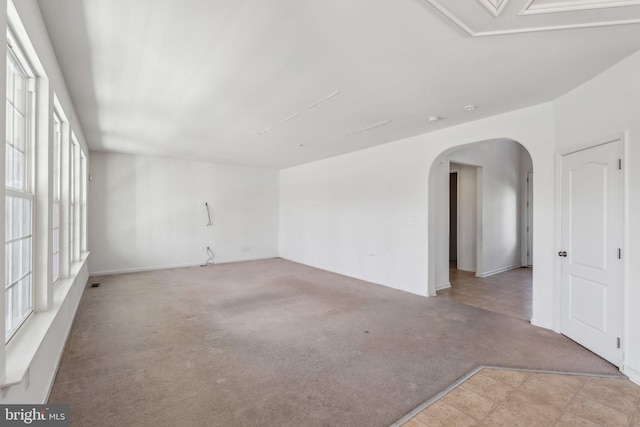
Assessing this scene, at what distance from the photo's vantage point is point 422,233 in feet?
→ 15.8

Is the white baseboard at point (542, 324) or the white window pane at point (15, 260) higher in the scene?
the white window pane at point (15, 260)

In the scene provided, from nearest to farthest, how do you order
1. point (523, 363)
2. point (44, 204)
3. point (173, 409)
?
1. point (173, 409)
2. point (44, 204)
3. point (523, 363)

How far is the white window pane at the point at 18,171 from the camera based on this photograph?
202 cm

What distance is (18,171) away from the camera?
2074mm

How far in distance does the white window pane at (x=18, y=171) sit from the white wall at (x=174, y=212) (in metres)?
4.88

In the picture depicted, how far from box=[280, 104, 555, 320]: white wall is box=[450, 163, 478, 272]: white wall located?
58.2 inches

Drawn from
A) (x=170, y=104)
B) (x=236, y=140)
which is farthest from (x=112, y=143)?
(x=170, y=104)

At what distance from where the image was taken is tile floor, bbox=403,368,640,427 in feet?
6.36

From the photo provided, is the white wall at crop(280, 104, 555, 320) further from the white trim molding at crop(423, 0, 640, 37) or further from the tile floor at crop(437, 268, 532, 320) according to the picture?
the white trim molding at crop(423, 0, 640, 37)

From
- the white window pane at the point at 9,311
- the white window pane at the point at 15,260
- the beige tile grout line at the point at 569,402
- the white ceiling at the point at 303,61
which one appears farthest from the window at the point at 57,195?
the beige tile grout line at the point at 569,402

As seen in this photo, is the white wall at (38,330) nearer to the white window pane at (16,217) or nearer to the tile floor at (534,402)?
the white window pane at (16,217)

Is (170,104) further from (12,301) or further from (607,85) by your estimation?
(607,85)

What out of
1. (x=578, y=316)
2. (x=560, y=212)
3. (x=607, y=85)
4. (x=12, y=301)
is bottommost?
(x=578, y=316)

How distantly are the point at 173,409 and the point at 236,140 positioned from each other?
4330 mm
